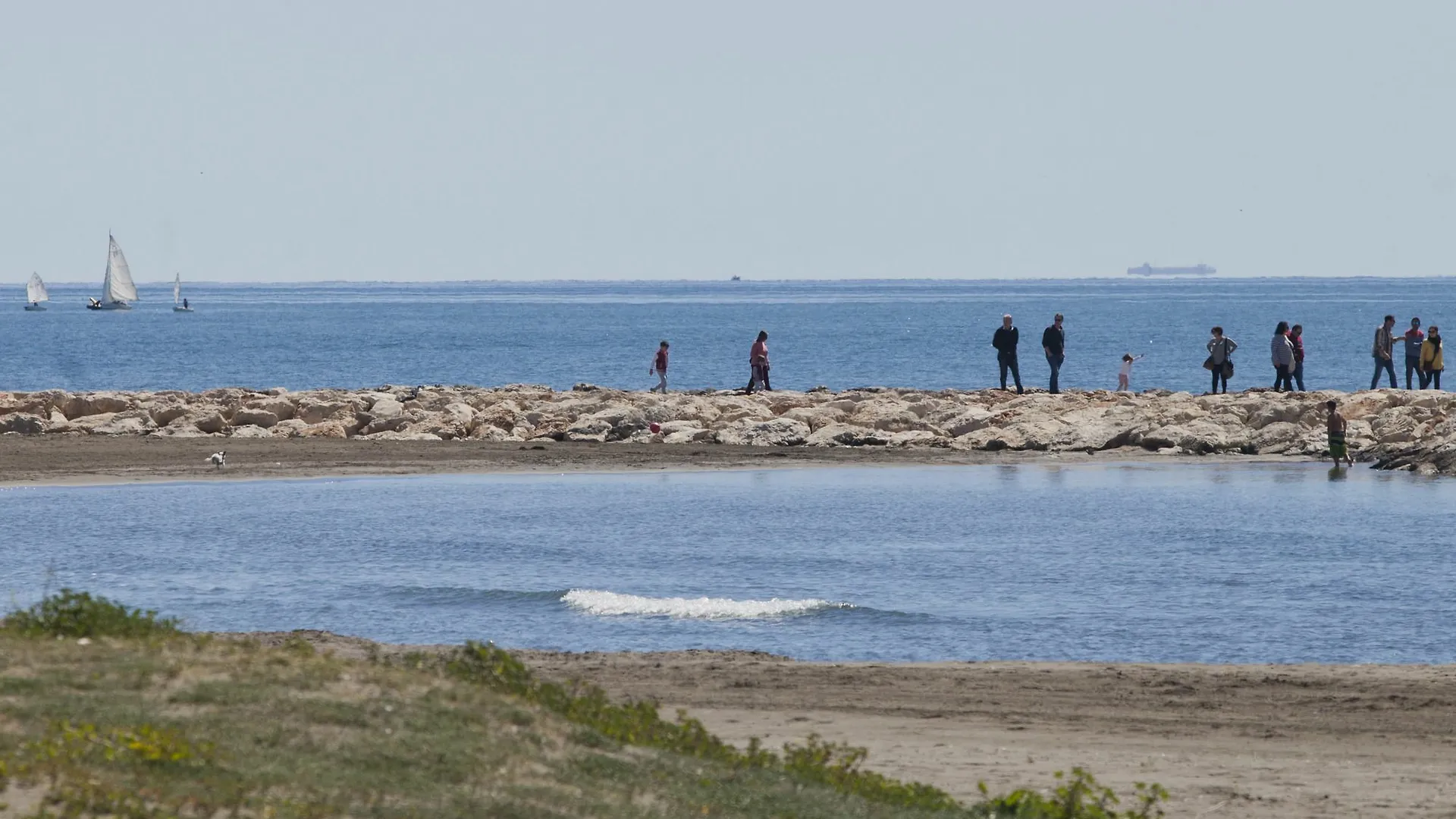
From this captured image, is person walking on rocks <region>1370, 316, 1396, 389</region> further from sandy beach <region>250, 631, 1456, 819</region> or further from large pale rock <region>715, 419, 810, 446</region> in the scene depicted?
sandy beach <region>250, 631, 1456, 819</region>

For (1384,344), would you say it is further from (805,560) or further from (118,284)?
(118,284)

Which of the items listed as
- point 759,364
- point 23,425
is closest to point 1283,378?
point 759,364

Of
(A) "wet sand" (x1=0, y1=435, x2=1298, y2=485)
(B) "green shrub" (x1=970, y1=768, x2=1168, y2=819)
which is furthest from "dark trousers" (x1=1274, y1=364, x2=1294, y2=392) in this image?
(B) "green shrub" (x1=970, y1=768, x2=1168, y2=819)

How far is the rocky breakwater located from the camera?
29.4 m

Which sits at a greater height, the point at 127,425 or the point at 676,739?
the point at 676,739

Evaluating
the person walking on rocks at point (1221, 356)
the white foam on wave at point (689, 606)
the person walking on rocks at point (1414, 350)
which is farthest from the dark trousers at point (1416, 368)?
the white foam on wave at point (689, 606)

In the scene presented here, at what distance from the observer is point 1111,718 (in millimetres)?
11039

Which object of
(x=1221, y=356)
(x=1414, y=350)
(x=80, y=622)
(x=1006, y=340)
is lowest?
(x=80, y=622)

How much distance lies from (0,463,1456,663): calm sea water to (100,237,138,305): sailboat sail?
386ft

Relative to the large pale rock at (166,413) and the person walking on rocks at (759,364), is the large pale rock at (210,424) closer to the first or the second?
the large pale rock at (166,413)

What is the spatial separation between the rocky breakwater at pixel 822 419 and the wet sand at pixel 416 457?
52 centimetres

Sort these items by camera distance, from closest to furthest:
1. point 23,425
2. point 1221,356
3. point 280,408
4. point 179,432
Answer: point 23,425 < point 179,432 < point 280,408 < point 1221,356

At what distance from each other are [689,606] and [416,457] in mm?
14065

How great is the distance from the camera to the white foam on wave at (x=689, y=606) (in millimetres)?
15406
